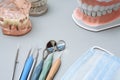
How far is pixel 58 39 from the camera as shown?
63 cm

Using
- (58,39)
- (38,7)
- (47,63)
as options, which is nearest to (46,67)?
(47,63)

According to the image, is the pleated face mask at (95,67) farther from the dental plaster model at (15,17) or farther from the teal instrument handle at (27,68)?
the dental plaster model at (15,17)

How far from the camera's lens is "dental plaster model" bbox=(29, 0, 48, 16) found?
2.27 feet

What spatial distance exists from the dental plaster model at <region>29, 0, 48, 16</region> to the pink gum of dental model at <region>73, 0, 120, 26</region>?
0.10m

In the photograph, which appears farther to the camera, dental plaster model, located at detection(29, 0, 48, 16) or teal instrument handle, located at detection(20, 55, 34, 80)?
dental plaster model, located at detection(29, 0, 48, 16)

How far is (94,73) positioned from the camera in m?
0.54

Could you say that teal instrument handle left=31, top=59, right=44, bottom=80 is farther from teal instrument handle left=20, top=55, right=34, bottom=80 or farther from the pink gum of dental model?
the pink gum of dental model

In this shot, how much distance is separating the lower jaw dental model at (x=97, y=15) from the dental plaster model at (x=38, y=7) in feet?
0.33

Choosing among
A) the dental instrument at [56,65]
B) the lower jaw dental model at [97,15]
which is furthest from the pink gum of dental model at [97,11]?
the dental instrument at [56,65]

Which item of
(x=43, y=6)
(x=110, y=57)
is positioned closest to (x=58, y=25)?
(x=43, y=6)

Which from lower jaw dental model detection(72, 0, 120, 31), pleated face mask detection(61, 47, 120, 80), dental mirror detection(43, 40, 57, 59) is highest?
lower jaw dental model detection(72, 0, 120, 31)

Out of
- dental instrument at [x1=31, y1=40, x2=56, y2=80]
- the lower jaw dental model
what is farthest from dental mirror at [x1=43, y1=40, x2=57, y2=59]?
the lower jaw dental model

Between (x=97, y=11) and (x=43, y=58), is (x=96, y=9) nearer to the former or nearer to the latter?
(x=97, y=11)

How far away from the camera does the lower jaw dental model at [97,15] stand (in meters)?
0.64
